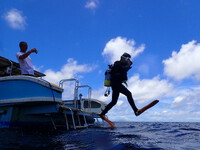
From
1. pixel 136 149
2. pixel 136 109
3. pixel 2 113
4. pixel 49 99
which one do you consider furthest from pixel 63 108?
pixel 136 149

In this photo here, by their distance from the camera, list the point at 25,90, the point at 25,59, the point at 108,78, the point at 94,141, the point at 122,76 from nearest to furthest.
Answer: the point at 94,141 → the point at 122,76 → the point at 108,78 → the point at 25,59 → the point at 25,90

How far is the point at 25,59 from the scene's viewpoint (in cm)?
536

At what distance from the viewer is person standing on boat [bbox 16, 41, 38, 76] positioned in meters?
5.15

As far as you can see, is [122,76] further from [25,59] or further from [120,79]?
[25,59]

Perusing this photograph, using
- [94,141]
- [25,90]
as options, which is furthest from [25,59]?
[94,141]

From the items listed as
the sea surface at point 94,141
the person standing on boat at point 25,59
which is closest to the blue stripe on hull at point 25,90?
the person standing on boat at point 25,59

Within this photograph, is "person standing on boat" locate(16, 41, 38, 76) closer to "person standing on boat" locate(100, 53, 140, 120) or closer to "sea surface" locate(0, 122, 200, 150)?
"sea surface" locate(0, 122, 200, 150)

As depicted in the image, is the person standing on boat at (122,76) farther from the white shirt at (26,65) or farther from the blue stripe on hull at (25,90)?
the white shirt at (26,65)

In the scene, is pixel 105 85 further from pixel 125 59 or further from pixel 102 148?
pixel 102 148

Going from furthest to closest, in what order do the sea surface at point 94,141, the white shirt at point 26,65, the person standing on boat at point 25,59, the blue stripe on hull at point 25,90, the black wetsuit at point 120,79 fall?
1. the blue stripe on hull at point 25,90
2. the white shirt at point 26,65
3. the person standing on boat at point 25,59
4. the black wetsuit at point 120,79
5. the sea surface at point 94,141

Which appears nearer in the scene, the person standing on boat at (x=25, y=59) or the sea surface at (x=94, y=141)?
the sea surface at (x=94, y=141)

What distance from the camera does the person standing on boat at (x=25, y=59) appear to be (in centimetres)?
515

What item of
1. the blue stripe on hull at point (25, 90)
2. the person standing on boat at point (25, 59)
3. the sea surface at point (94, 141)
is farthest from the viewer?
the blue stripe on hull at point (25, 90)

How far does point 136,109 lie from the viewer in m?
5.02
